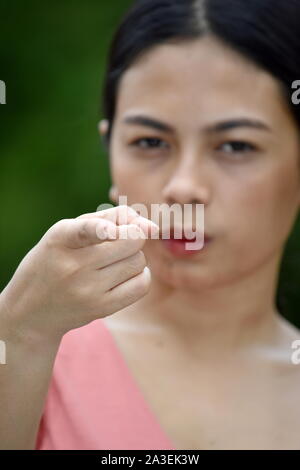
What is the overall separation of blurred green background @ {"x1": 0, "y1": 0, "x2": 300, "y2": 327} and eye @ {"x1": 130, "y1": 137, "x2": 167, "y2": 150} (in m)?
0.45

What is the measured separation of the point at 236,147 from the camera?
2.60 feet

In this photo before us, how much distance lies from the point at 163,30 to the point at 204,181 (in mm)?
157

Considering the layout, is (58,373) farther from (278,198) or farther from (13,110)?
(13,110)

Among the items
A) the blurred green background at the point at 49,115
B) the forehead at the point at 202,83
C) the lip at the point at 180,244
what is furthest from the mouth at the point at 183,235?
the blurred green background at the point at 49,115

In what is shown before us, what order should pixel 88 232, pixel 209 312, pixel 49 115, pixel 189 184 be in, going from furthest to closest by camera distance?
pixel 49 115
pixel 209 312
pixel 189 184
pixel 88 232

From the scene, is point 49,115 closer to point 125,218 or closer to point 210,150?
point 210,150

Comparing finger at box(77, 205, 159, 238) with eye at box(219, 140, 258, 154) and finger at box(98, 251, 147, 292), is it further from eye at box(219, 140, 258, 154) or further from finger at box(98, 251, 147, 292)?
eye at box(219, 140, 258, 154)

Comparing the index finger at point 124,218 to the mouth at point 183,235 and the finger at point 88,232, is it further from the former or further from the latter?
the mouth at point 183,235

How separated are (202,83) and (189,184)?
99 mm

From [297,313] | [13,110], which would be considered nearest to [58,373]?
[297,313]

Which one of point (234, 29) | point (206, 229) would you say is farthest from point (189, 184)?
point (234, 29)

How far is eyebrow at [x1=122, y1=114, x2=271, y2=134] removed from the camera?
0.77m

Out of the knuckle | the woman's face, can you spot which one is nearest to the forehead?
the woman's face

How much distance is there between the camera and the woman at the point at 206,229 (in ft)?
2.54
